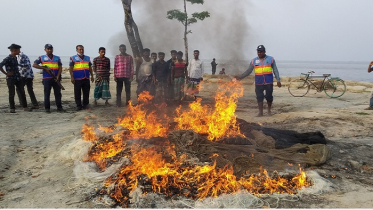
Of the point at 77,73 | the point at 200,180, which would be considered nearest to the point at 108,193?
the point at 200,180

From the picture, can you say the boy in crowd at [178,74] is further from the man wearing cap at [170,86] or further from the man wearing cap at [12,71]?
the man wearing cap at [12,71]

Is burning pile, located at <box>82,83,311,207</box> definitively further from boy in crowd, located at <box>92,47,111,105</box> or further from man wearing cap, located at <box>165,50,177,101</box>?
man wearing cap, located at <box>165,50,177,101</box>

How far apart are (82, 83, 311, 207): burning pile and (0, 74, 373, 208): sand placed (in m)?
0.29

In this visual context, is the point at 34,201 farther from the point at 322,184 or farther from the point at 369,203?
the point at 369,203

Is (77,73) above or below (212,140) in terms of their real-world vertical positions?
above

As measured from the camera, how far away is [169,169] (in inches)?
158

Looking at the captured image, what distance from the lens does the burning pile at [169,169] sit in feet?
12.0

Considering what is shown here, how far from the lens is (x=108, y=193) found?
3.61 metres

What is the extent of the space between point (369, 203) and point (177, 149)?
108 inches

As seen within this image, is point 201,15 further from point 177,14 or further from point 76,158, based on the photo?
point 76,158

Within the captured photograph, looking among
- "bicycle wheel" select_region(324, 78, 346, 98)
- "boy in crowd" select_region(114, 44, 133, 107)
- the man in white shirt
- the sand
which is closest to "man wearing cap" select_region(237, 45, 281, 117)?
the sand

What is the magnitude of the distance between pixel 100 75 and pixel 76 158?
492 cm

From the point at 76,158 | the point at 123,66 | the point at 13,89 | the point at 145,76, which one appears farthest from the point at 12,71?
the point at 76,158

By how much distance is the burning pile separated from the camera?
3.66 meters
